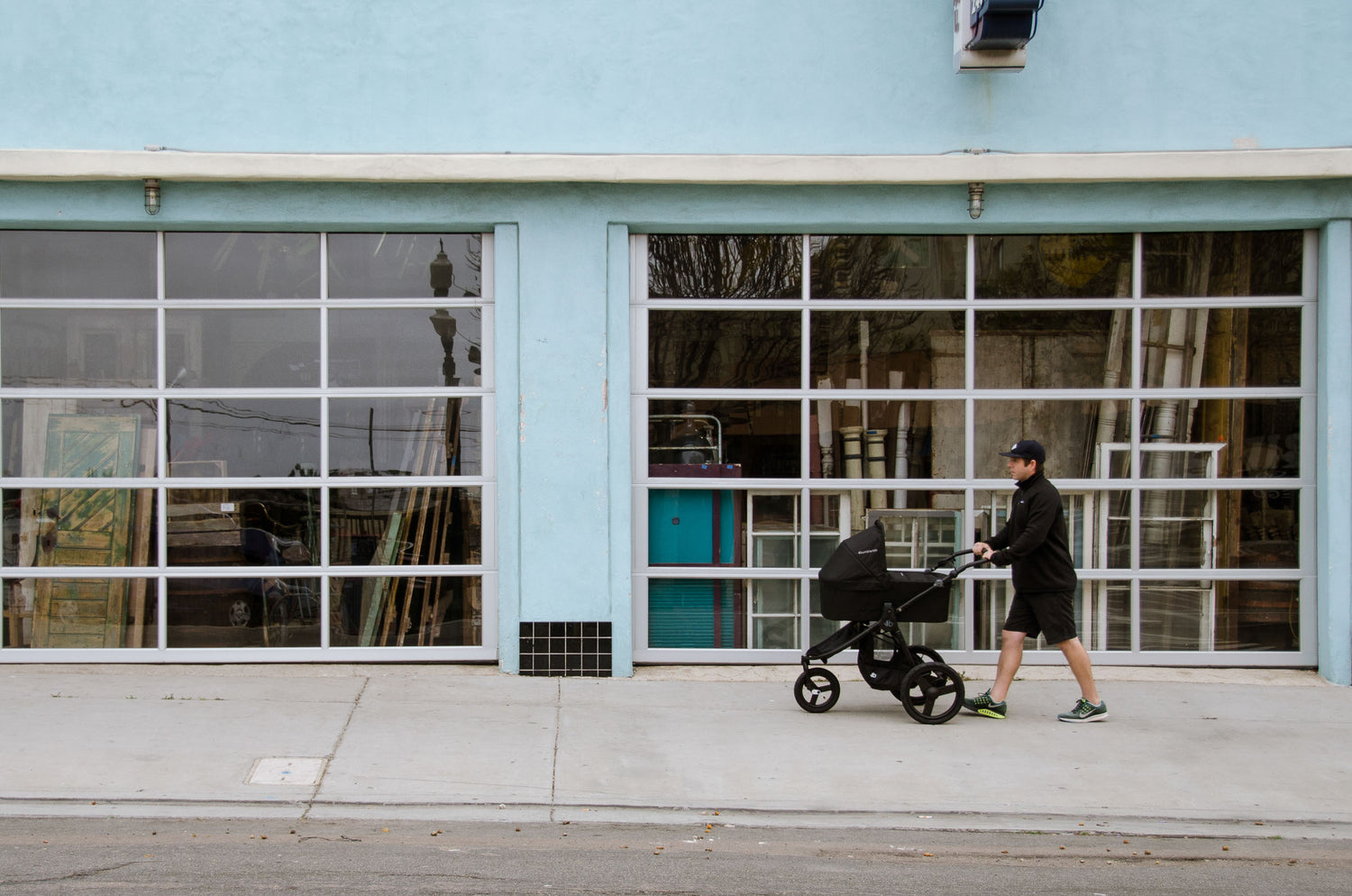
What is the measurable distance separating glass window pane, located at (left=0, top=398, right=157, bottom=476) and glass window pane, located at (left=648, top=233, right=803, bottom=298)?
3896mm

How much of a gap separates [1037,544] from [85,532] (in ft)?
22.1

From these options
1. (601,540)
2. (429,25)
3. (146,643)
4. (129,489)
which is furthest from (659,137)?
(146,643)

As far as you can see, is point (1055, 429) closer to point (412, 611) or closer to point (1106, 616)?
point (1106, 616)

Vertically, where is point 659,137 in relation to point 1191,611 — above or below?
above

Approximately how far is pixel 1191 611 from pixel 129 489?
804 centimetres

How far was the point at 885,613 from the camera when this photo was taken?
7.36 meters

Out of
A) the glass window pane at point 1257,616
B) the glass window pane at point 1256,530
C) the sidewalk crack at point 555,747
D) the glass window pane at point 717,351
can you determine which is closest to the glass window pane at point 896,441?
the glass window pane at point 717,351

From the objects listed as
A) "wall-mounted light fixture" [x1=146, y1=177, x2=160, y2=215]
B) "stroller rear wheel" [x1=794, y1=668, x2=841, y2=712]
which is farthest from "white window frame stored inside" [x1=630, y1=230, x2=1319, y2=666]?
"wall-mounted light fixture" [x1=146, y1=177, x2=160, y2=215]

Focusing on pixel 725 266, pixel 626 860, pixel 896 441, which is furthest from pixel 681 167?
pixel 626 860

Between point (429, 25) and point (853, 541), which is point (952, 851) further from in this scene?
point (429, 25)

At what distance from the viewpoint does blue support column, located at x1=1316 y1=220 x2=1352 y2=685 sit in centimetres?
870

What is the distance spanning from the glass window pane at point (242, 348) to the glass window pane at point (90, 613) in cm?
159

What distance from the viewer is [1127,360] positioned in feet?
29.9

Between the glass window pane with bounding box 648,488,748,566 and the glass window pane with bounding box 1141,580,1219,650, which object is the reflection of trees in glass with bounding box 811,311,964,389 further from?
the glass window pane with bounding box 1141,580,1219,650
